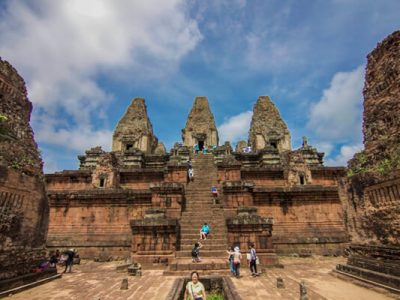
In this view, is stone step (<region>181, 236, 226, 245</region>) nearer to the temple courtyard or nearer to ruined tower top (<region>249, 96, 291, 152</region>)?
the temple courtyard

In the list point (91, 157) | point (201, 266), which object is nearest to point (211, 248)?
point (201, 266)

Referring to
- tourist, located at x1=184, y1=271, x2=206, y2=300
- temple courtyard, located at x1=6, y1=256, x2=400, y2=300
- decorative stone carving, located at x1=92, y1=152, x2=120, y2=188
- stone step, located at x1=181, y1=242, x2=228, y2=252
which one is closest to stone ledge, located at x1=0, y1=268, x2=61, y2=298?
temple courtyard, located at x1=6, y1=256, x2=400, y2=300

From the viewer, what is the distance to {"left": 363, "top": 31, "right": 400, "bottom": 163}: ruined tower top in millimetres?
6273

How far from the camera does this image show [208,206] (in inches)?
485

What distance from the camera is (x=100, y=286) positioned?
7.01 meters

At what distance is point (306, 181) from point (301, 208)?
3.57m

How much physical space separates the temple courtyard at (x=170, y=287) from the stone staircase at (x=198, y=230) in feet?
2.47

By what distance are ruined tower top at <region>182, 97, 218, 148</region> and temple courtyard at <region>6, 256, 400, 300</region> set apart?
24.0 m

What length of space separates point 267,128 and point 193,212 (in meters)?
21.0

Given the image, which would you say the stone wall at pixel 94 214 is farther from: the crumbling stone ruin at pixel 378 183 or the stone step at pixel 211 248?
the crumbling stone ruin at pixel 378 183

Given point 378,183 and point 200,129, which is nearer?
point 378,183

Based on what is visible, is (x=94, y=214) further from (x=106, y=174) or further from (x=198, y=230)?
(x=198, y=230)

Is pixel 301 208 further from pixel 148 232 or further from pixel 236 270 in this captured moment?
pixel 148 232

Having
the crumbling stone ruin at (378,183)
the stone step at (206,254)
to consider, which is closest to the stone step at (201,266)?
the stone step at (206,254)
